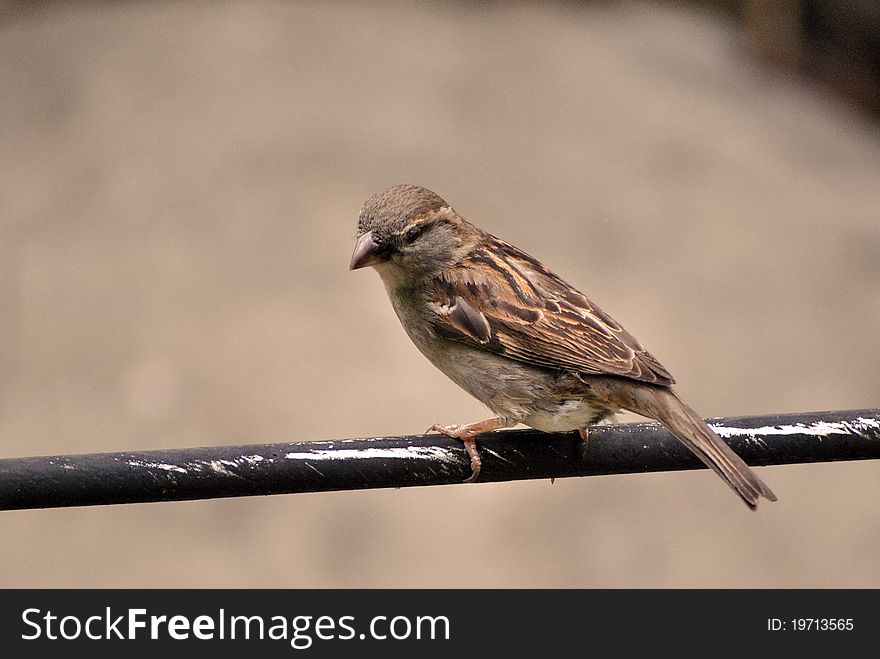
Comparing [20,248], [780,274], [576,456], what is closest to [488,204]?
[780,274]

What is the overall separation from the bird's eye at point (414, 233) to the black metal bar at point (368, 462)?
0.75 meters

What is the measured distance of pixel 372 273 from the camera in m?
9.70

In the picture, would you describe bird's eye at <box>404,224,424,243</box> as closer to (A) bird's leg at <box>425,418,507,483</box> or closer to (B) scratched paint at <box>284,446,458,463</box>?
(A) bird's leg at <box>425,418,507,483</box>

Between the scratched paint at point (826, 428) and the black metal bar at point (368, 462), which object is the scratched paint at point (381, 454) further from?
the scratched paint at point (826, 428)

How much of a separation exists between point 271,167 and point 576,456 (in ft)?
25.6

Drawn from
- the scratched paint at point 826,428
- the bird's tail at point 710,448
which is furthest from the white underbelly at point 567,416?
the scratched paint at point 826,428

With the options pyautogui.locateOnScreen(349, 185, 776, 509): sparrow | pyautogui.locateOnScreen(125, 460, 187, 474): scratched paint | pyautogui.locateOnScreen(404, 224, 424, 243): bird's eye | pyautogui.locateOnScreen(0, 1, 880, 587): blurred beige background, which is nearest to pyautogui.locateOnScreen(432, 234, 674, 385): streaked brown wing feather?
pyautogui.locateOnScreen(349, 185, 776, 509): sparrow

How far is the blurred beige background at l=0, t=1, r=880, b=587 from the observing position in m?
7.21

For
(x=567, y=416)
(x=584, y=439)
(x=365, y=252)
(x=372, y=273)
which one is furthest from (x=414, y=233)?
(x=372, y=273)

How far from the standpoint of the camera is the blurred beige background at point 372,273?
7.21 metres

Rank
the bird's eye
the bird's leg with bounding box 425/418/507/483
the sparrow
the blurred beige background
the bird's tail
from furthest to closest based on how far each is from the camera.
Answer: the blurred beige background < the bird's eye < the sparrow < the bird's leg with bounding box 425/418/507/483 < the bird's tail

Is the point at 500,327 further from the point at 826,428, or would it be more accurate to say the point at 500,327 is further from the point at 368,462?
the point at 826,428

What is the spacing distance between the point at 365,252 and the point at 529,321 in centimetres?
48

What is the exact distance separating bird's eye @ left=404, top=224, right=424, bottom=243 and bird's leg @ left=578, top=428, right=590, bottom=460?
69 centimetres
